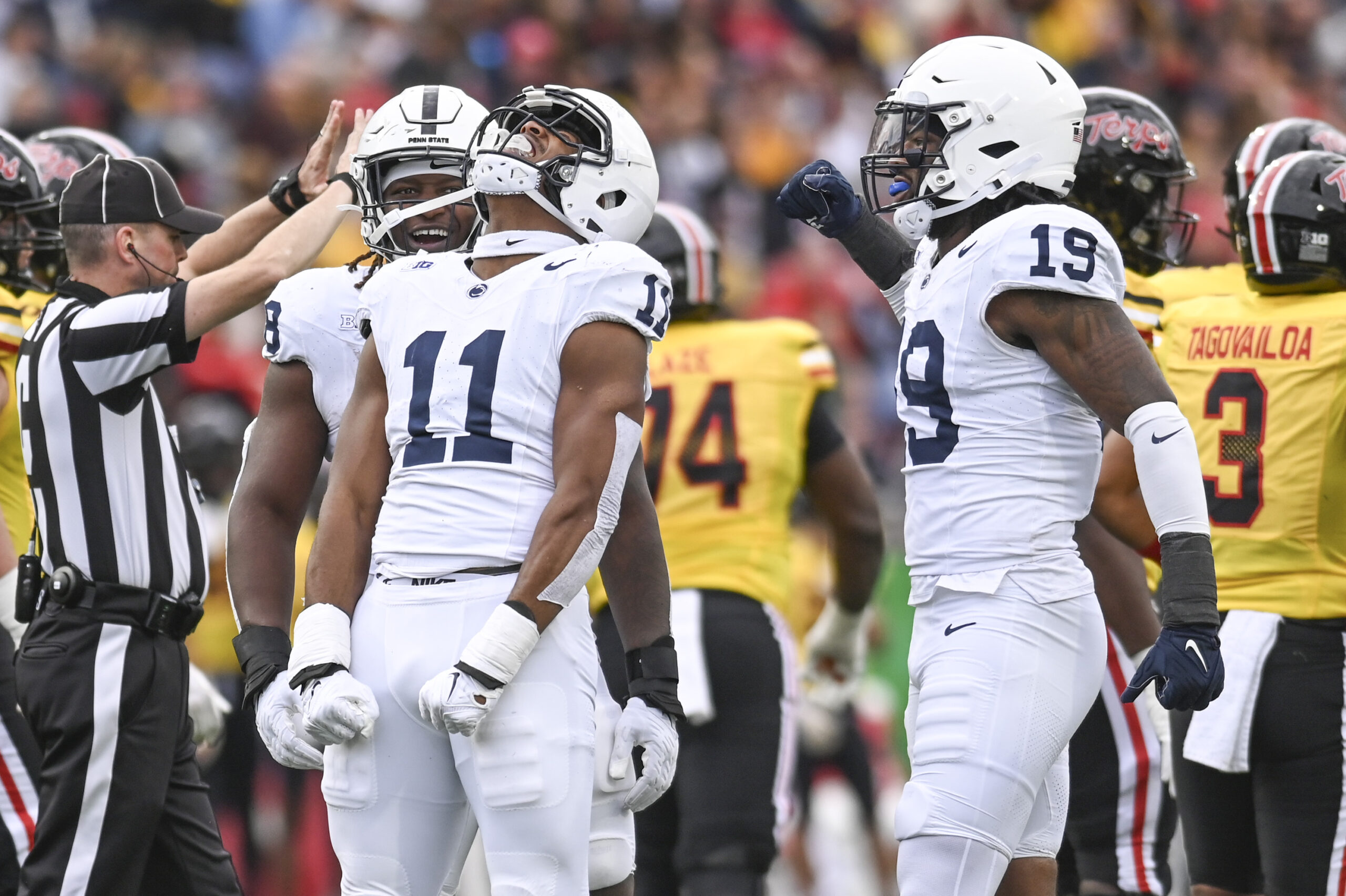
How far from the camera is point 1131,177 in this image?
539 centimetres

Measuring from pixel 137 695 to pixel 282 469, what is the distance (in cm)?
93

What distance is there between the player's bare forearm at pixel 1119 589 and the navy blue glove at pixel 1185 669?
60.5 inches

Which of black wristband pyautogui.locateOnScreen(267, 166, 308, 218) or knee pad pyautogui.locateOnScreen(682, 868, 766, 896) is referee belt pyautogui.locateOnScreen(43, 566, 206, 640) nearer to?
black wristband pyautogui.locateOnScreen(267, 166, 308, 218)

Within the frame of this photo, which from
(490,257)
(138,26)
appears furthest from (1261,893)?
(138,26)

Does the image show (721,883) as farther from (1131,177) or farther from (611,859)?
(1131,177)

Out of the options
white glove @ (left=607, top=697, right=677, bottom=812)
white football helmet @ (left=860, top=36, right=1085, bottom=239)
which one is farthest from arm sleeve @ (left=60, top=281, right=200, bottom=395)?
white football helmet @ (left=860, top=36, right=1085, bottom=239)

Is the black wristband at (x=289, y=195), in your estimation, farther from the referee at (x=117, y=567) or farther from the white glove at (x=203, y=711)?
the white glove at (x=203, y=711)

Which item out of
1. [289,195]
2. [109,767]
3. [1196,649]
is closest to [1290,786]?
[1196,649]

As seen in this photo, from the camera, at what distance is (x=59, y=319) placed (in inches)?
178

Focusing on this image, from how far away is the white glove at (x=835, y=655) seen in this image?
5.94 m

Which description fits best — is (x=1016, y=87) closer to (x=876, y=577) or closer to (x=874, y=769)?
(x=876, y=577)

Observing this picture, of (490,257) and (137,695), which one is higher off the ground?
(490,257)

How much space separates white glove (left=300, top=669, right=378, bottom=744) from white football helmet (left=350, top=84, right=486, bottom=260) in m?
1.19

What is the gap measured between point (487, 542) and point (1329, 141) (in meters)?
3.48
